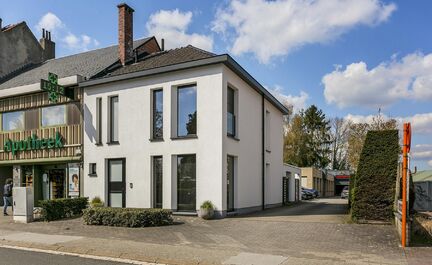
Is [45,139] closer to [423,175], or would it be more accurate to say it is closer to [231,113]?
[231,113]

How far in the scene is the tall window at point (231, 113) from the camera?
56.9 ft

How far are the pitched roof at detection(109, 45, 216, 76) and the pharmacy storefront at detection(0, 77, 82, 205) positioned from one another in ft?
8.87

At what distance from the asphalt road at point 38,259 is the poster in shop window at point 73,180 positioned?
987 cm

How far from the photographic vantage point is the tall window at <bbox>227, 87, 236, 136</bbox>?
1734 cm

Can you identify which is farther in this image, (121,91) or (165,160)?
(121,91)

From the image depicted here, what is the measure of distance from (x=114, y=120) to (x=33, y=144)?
202 inches

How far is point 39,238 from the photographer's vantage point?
11.7 meters

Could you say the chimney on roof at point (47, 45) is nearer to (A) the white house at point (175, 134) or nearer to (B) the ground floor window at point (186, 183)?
(A) the white house at point (175, 134)

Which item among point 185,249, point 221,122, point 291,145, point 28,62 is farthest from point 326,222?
point 291,145

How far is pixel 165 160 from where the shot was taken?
55.6ft

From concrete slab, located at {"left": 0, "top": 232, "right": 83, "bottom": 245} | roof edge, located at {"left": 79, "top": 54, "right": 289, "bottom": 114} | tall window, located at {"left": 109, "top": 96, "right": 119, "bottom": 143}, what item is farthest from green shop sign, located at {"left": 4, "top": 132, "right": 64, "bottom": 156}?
concrete slab, located at {"left": 0, "top": 232, "right": 83, "bottom": 245}

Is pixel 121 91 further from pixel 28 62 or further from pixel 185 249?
pixel 28 62

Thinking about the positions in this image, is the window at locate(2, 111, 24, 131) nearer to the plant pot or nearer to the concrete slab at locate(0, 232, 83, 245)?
the concrete slab at locate(0, 232, 83, 245)

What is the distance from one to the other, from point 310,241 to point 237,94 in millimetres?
8674
